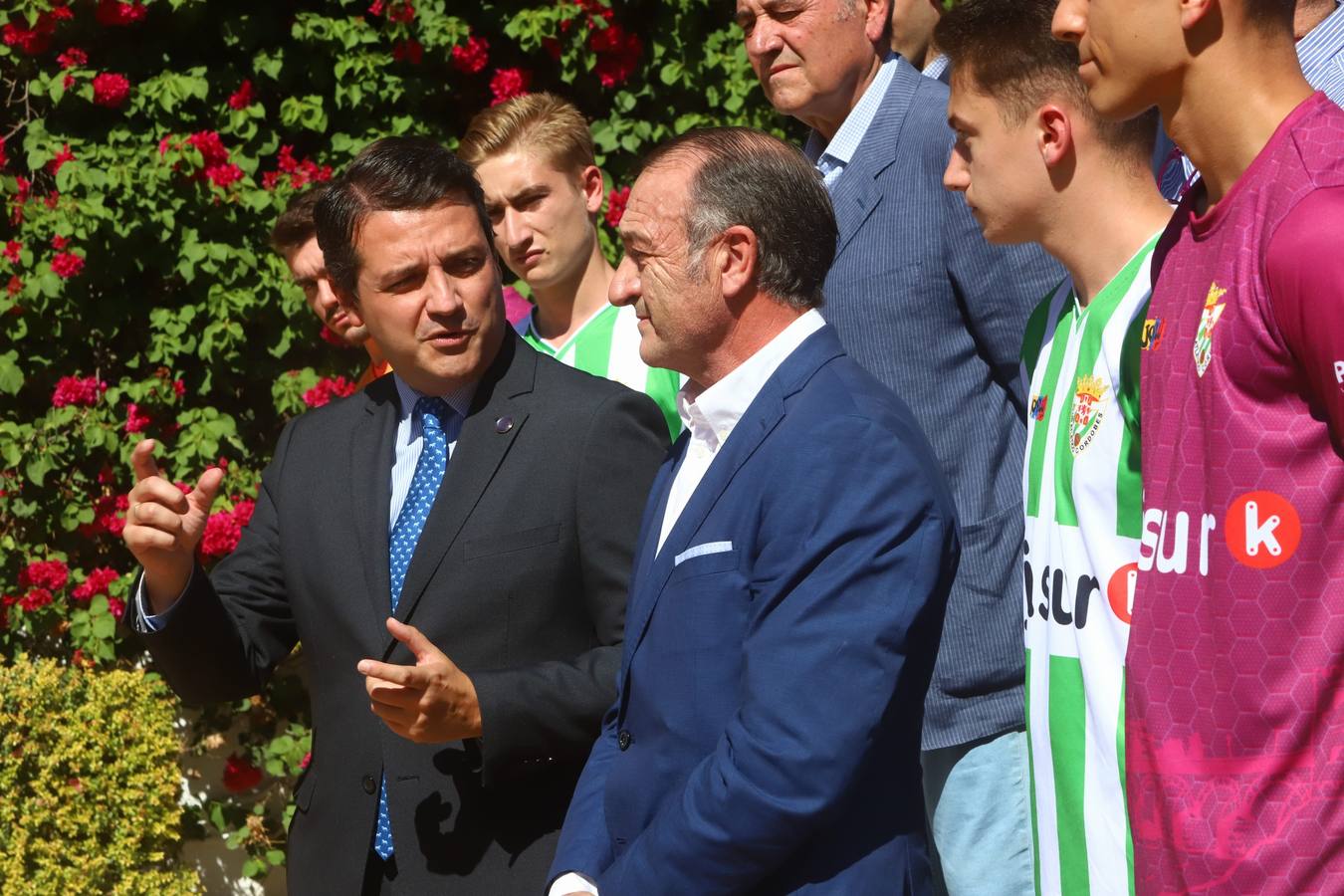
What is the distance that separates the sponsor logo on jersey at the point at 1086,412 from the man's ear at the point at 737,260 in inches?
19.6

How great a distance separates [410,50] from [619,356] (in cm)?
193

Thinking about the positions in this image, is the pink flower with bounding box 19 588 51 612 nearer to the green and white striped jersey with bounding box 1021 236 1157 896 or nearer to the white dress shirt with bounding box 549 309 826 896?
the white dress shirt with bounding box 549 309 826 896

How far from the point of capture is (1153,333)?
180 cm

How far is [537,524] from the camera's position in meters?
2.67

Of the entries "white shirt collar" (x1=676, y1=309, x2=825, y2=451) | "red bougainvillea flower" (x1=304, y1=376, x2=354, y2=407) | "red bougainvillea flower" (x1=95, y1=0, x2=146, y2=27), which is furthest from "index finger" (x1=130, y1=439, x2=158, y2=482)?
"red bougainvillea flower" (x1=95, y1=0, x2=146, y2=27)

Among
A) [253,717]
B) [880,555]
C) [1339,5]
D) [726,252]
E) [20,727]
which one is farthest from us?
[253,717]

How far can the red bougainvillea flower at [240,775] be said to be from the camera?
16.6 feet

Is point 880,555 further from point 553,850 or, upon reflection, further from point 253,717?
point 253,717

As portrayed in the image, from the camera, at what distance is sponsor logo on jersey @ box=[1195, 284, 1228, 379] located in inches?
64.1

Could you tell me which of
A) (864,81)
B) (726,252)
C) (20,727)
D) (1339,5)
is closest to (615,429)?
(726,252)

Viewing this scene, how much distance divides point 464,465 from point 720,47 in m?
2.94

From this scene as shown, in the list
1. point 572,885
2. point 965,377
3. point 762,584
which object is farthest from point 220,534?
point 762,584

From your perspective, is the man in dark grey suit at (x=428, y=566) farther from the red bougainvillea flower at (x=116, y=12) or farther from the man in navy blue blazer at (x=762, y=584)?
the red bougainvillea flower at (x=116, y=12)

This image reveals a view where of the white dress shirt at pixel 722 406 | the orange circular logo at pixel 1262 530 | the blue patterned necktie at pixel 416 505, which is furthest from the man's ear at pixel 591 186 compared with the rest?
the orange circular logo at pixel 1262 530
